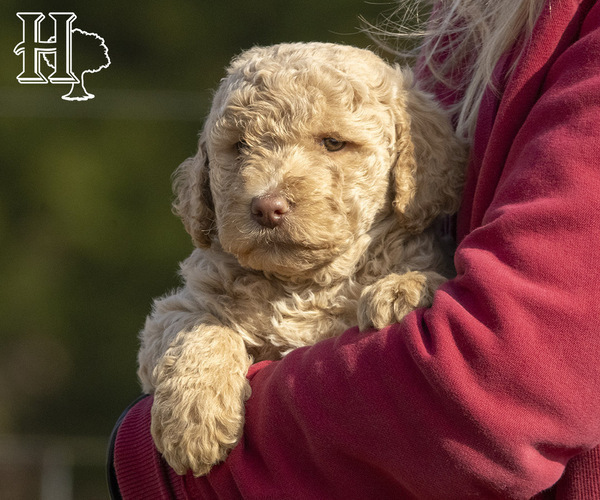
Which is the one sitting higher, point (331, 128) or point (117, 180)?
point (331, 128)

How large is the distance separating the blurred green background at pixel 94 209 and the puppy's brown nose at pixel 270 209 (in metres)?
4.65

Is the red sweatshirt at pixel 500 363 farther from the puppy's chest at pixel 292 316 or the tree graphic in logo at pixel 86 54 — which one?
the tree graphic in logo at pixel 86 54

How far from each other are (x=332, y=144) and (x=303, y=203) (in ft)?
0.85

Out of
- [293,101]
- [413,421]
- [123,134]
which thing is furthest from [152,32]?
[413,421]

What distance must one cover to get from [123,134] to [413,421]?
19.0ft

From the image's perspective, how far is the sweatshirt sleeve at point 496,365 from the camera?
1.76 meters

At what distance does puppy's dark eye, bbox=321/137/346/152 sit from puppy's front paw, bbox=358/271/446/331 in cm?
→ 52

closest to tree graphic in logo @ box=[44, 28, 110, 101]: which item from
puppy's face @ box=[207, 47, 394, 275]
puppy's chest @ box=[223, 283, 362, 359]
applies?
puppy's face @ box=[207, 47, 394, 275]

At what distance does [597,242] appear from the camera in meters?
1.77

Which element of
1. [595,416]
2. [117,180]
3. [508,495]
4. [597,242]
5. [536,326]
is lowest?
[117,180]

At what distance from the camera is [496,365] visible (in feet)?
5.82

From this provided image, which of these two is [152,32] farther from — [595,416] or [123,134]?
[595,416]

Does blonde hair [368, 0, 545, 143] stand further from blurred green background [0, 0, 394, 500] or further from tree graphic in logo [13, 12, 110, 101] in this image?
tree graphic in logo [13, 12, 110, 101]

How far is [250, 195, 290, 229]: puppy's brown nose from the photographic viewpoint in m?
2.51
